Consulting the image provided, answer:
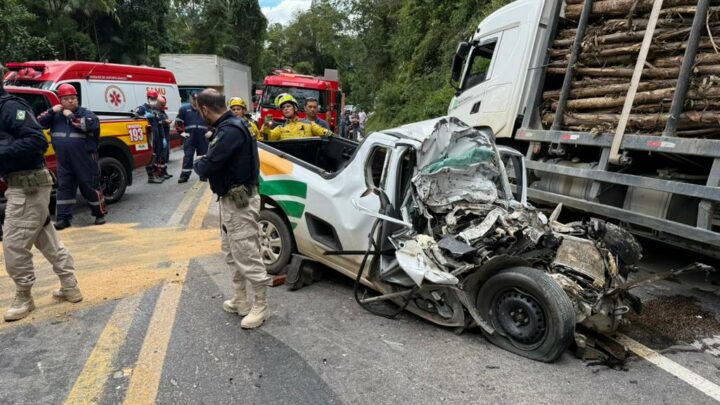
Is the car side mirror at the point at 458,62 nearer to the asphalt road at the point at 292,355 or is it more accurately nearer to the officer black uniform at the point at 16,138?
the asphalt road at the point at 292,355

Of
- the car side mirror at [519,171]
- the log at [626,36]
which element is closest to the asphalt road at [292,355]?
the car side mirror at [519,171]

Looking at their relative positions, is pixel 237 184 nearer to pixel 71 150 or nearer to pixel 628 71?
pixel 71 150

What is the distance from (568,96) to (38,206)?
545 centimetres

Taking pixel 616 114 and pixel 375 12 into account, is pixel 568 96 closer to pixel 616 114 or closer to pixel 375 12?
pixel 616 114

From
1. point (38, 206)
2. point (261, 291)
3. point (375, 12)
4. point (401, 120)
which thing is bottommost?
point (261, 291)

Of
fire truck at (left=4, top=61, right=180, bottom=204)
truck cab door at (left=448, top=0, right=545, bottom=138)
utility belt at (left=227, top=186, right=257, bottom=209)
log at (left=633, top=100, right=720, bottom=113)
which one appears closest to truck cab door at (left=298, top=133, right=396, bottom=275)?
utility belt at (left=227, top=186, right=257, bottom=209)

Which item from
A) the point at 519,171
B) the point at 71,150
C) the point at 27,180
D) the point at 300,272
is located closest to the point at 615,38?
the point at 519,171

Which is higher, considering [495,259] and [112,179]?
[495,259]

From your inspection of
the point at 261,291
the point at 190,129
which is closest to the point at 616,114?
the point at 261,291

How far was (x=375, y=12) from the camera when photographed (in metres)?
25.9

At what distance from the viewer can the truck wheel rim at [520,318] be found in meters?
3.10

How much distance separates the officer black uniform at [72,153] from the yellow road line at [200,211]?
1.35 meters

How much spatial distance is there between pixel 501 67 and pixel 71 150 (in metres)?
5.79

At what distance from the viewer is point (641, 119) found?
4598mm
